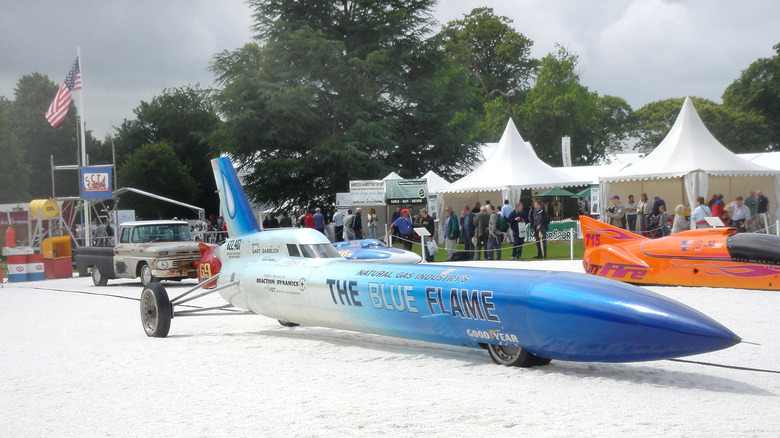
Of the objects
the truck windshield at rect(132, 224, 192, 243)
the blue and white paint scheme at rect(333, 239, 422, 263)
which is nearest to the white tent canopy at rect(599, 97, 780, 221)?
the blue and white paint scheme at rect(333, 239, 422, 263)

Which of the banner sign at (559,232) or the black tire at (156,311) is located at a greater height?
the banner sign at (559,232)

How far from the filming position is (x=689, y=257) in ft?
49.5

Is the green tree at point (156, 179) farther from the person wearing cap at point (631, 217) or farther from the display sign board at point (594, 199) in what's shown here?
the person wearing cap at point (631, 217)

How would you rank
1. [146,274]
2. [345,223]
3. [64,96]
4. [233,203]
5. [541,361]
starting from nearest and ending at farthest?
[541,361], [233,203], [146,274], [345,223], [64,96]

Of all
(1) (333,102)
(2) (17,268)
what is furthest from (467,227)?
(1) (333,102)

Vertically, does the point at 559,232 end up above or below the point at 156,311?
above

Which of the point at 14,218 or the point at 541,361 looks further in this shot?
the point at 14,218

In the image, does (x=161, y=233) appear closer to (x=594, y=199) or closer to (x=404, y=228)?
(x=404, y=228)

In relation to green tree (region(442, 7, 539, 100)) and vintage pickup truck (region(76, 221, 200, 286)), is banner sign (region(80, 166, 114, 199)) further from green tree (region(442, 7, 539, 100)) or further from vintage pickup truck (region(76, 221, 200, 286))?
green tree (region(442, 7, 539, 100))

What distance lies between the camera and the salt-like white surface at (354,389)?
19.9 feet

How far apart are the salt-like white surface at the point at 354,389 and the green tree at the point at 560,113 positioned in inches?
2607

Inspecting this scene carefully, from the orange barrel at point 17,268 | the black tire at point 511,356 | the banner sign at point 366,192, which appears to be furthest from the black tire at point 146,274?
the black tire at point 511,356

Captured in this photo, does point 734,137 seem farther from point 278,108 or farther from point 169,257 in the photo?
point 169,257

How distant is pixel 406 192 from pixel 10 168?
43.1 m
